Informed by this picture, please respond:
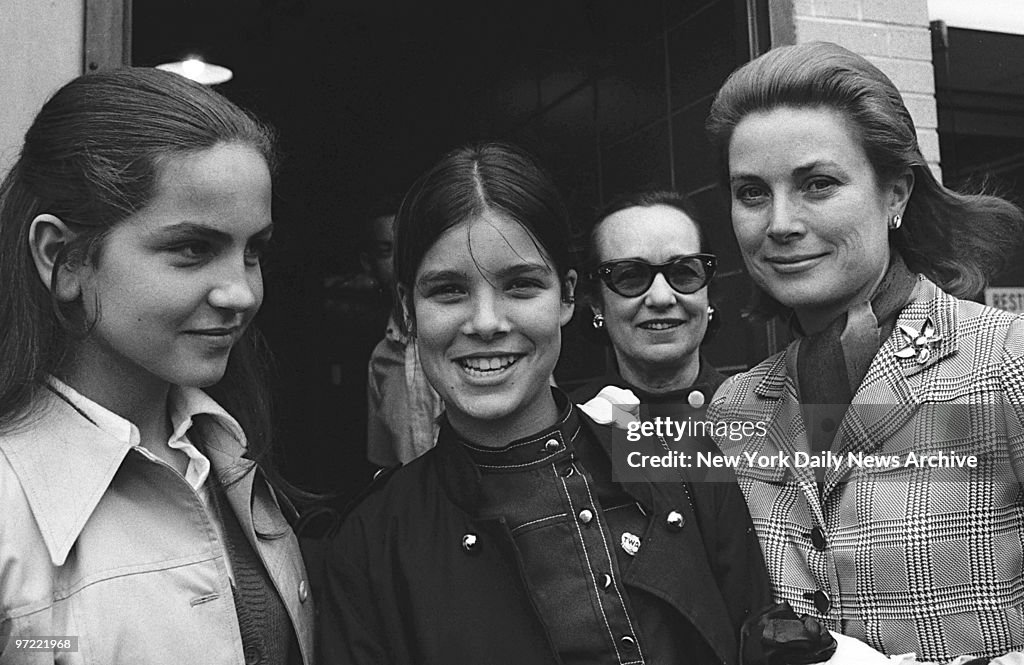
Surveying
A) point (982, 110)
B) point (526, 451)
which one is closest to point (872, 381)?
point (526, 451)

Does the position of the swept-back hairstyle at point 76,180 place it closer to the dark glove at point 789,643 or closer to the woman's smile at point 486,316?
the woman's smile at point 486,316

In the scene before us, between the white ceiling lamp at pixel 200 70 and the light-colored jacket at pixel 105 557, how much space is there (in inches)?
135

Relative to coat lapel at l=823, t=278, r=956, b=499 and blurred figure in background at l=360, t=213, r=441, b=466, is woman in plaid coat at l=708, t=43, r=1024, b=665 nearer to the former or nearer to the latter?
coat lapel at l=823, t=278, r=956, b=499

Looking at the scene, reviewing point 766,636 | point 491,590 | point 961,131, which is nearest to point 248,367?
point 491,590

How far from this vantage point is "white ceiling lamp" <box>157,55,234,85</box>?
4598 mm

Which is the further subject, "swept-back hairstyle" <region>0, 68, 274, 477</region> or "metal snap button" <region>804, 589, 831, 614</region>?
"metal snap button" <region>804, 589, 831, 614</region>

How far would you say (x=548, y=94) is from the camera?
179 inches

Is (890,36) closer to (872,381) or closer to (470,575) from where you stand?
(872,381)

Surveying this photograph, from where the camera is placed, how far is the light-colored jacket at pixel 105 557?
48.8 inches

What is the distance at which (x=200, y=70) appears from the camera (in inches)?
185

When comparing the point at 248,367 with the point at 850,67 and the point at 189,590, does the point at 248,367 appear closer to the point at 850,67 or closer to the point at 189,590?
the point at 189,590

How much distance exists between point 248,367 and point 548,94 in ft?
10.1

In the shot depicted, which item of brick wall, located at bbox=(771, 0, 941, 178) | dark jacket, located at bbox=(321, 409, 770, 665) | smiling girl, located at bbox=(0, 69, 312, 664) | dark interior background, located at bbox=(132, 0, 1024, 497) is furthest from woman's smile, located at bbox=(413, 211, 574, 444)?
brick wall, located at bbox=(771, 0, 941, 178)

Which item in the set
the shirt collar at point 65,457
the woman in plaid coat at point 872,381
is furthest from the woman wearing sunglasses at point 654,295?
the shirt collar at point 65,457
